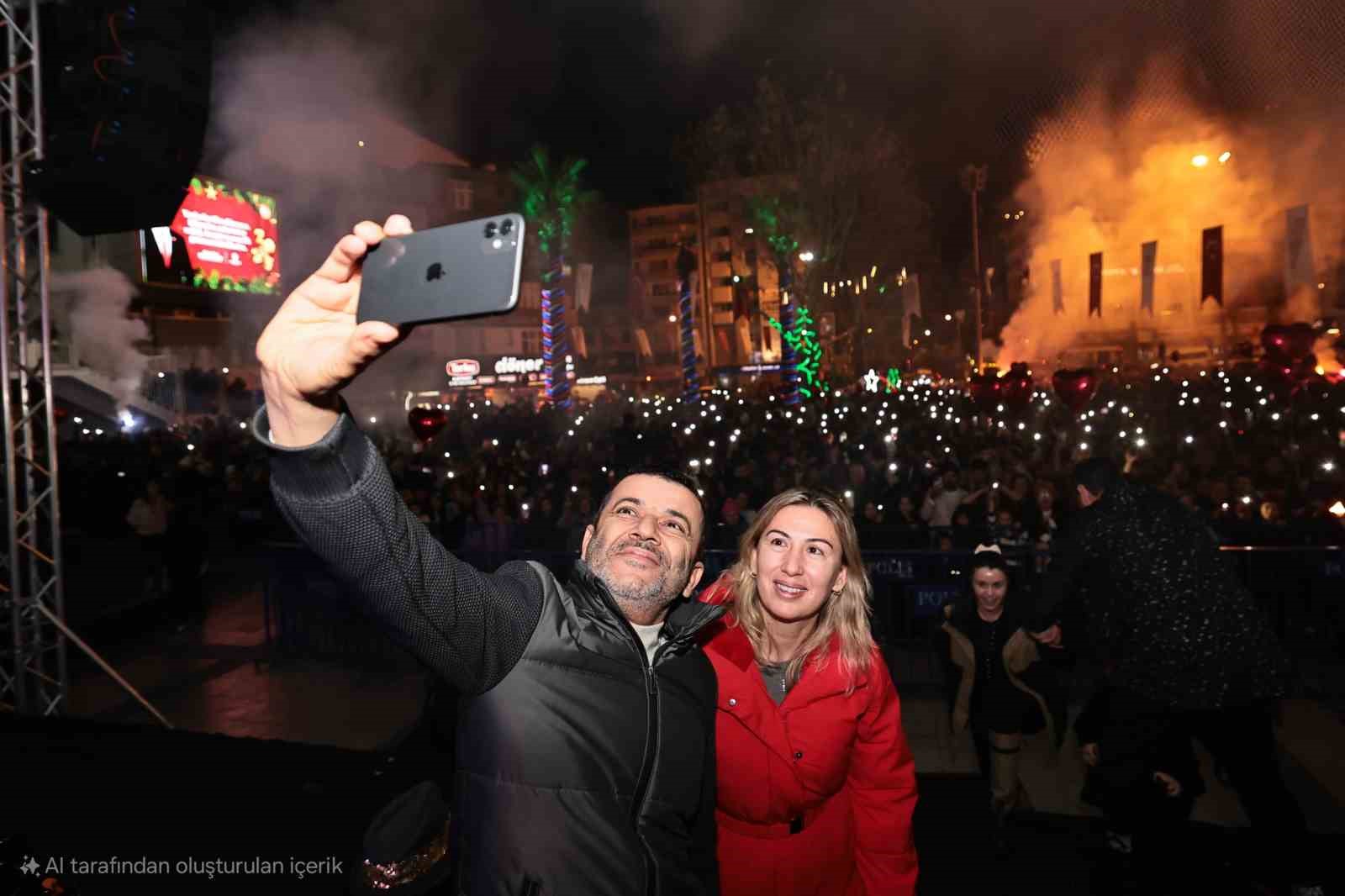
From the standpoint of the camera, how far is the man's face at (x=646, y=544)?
2082 mm

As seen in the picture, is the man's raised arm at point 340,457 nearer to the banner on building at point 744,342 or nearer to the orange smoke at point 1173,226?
the orange smoke at point 1173,226

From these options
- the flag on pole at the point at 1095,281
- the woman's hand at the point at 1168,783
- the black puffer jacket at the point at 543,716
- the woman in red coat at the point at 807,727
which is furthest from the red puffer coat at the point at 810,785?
the flag on pole at the point at 1095,281

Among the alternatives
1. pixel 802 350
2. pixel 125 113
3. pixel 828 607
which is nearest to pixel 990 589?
pixel 828 607

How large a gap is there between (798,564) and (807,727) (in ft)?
1.70

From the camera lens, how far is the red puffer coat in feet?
8.37

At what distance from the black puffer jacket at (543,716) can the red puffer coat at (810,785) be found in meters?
0.47

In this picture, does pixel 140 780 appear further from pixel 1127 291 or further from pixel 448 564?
pixel 1127 291

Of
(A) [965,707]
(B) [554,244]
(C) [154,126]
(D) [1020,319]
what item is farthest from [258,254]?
(D) [1020,319]

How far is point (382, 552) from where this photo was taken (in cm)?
152

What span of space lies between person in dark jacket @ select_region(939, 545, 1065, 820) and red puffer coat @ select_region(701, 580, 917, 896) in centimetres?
219

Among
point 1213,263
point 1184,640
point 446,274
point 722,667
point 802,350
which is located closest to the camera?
point 446,274

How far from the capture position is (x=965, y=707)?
4809 mm

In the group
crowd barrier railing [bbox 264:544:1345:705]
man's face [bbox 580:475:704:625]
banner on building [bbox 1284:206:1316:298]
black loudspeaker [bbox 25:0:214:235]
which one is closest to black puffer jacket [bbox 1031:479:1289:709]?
crowd barrier railing [bbox 264:544:1345:705]

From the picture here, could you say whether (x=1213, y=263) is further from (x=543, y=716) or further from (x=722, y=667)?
(x=543, y=716)
